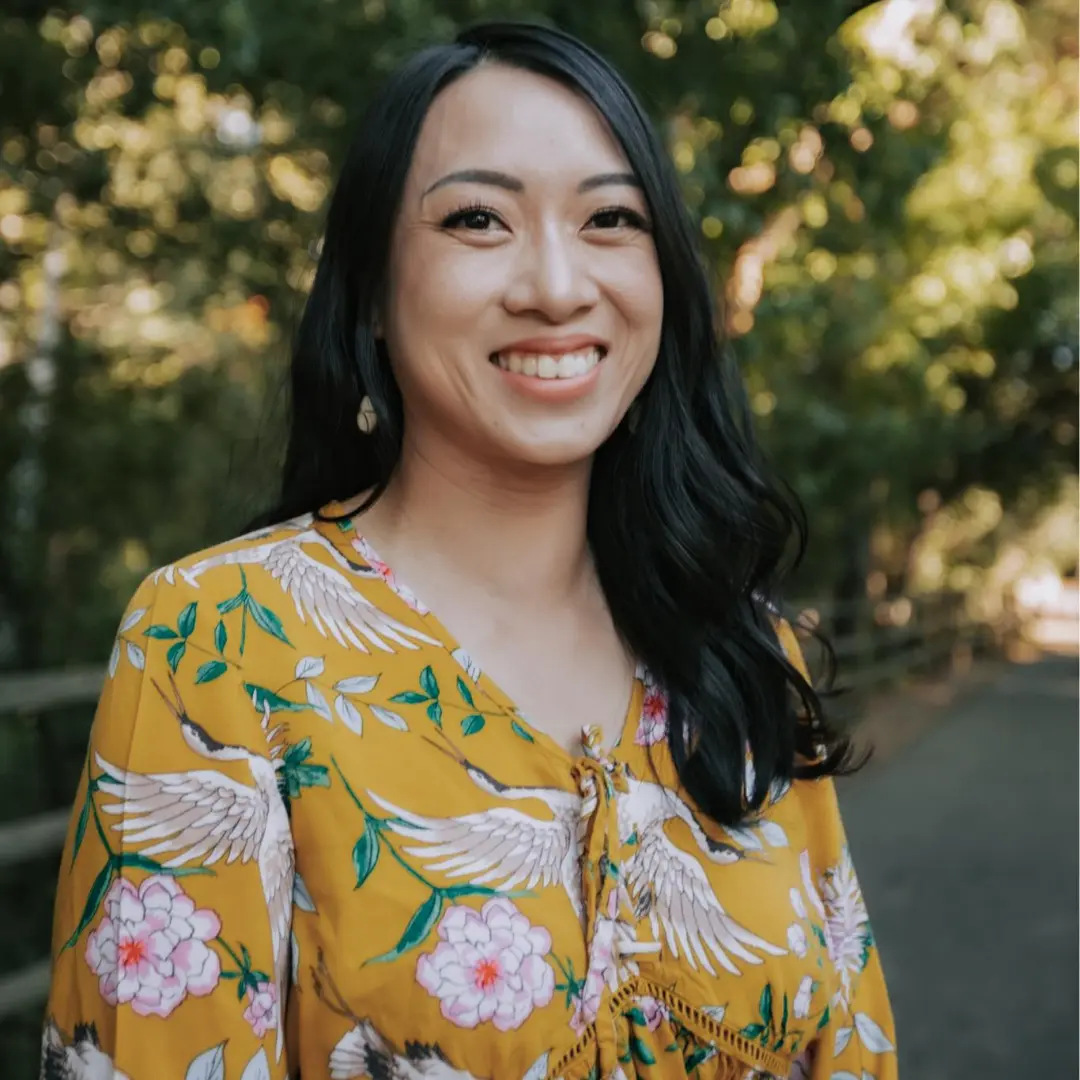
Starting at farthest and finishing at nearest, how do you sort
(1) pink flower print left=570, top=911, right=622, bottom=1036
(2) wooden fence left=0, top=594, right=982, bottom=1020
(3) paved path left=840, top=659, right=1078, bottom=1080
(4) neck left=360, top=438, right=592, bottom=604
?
(3) paved path left=840, top=659, right=1078, bottom=1080, (2) wooden fence left=0, top=594, right=982, bottom=1020, (4) neck left=360, top=438, right=592, bottom=604, (1) pink flower print left=570, top=911, right=622, bottom=1036

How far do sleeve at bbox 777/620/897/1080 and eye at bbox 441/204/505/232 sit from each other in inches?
33.1

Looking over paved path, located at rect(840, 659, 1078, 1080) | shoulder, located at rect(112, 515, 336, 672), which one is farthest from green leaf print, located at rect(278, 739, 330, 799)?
paved path, located at rect(840, 659, 1078, 1080)

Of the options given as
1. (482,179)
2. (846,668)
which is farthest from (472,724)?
(846,668)

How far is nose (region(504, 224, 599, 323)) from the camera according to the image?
1399mm

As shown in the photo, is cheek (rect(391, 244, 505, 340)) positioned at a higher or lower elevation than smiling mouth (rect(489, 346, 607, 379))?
higher

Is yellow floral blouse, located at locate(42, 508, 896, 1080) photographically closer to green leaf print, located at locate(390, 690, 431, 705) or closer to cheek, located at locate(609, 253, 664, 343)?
green leaf print, located at locate(390, 690, 431, 705)

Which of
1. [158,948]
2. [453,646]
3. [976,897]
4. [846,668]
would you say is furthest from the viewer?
[846,668]

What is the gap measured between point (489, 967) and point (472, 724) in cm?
25

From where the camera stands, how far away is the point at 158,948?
4.02ft

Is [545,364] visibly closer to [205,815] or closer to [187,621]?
[187,621]

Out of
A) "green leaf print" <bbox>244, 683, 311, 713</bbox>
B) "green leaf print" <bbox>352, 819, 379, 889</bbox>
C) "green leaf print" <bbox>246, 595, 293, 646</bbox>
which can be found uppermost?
"green leaf print" <bbox>246, 595, 293, 646</bbox>

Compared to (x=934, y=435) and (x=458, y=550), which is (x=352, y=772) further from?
(x=934, y=435)

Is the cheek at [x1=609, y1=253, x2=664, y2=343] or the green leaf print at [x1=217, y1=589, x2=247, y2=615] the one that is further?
the cheek at [x1=609, y1=253, x2=664, y2=343]

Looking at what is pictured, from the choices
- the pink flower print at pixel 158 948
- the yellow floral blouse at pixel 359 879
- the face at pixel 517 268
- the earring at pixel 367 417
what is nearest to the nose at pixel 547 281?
the face at pixel 517 268
